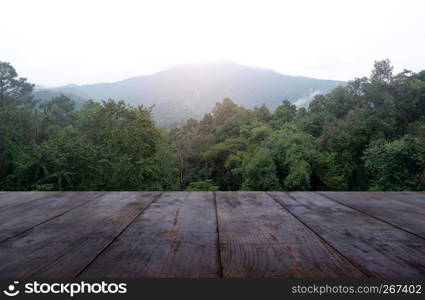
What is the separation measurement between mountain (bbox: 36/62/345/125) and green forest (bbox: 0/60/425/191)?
138 feet

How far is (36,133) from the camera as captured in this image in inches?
679

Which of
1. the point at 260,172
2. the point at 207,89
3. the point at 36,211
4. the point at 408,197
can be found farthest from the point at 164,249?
the point at 207,89

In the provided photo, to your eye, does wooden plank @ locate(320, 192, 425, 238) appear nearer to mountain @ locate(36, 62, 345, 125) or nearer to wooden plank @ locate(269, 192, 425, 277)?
wooden plank @ locate(269, 192, 425, 277)

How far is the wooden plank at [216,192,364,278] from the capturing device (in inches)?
26.1

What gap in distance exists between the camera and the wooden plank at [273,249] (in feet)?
2.17

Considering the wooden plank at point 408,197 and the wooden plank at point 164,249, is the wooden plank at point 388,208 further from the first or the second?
the wooden plank at point 164,249

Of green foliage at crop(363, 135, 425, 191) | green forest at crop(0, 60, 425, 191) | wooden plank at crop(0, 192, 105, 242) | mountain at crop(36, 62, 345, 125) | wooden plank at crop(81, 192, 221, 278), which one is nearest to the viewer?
wooden plank at crop(81, 192, 221, 278)

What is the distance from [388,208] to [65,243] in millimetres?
1535

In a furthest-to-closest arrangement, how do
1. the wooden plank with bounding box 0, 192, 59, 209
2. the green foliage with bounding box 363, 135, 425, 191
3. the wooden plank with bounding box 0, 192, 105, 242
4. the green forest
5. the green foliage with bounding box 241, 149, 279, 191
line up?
the green foliage with bounding box 241, 149, 279, 191
the green foliage with bounding box 363, 135, 425, 191
the green forest
the wooden plank with bounding box 0, 192, 59, 209
the wooden plank with bounding box 0, 192, 105, 242

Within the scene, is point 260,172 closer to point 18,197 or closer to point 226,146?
point 226,146

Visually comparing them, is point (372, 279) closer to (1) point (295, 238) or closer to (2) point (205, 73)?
(1) point (295, 238)

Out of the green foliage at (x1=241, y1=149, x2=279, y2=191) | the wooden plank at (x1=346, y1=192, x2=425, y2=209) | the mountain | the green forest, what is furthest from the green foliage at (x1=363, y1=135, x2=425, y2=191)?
the mountain

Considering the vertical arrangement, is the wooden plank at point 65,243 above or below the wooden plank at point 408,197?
above

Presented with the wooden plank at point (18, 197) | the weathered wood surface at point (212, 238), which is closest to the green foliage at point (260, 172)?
the weathered wood surface at point (212, 238)
